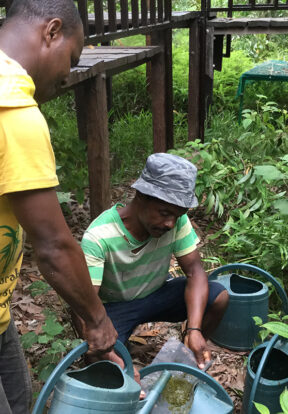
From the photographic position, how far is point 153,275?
2.38 m

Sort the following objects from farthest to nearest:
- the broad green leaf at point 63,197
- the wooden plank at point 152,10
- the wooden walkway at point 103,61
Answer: the wooden plank at point 152,10
the broad green leaf at point 63,197
the wooden walkway at point 103,61

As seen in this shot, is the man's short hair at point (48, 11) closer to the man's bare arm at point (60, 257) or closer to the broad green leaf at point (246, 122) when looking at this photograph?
the man's bare arm at point (60, 257)

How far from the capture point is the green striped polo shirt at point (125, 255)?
214 cm

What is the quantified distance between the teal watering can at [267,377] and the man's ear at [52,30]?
4.12 ft

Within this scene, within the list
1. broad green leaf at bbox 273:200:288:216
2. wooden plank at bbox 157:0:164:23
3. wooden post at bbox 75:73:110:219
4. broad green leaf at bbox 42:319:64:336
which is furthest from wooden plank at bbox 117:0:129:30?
broad green leaf at bbox 42:319:64:336

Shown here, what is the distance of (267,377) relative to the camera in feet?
6.90

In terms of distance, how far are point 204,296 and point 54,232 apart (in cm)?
124

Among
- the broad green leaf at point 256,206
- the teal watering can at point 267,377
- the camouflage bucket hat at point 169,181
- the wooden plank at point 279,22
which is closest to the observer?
the teal watering can at point 267,377

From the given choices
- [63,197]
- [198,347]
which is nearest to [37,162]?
[198,347]

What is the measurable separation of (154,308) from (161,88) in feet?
8.23

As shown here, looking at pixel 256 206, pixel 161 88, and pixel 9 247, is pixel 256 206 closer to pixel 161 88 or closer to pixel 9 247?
pixel 161 88

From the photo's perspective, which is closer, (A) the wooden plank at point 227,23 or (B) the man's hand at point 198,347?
(B) the man's hand at point 198,347

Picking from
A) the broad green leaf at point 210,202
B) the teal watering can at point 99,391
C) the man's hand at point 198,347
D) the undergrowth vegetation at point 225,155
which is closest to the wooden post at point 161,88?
the undergrowth vegetation at point 225,155

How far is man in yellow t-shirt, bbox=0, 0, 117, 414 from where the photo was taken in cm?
A: 109
